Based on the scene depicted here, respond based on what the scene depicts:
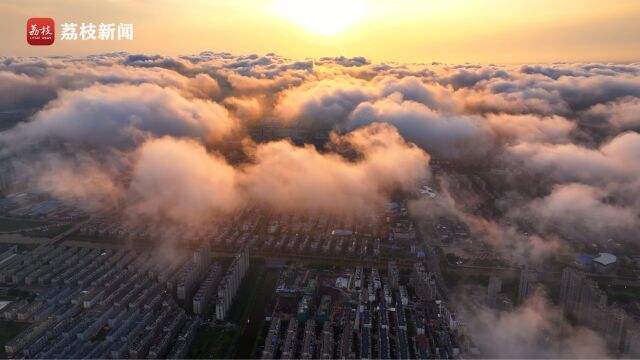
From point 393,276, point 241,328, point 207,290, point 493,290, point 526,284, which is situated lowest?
point 241,328

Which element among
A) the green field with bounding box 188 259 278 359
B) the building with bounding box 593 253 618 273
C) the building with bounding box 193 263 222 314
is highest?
the building with bounding box 593 253 618 273

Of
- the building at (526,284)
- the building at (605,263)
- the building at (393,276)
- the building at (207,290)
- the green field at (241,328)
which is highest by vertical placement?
the building at (605,263)

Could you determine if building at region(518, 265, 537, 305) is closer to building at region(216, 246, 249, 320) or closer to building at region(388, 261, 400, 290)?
building at region(388, 261, 400, 290)

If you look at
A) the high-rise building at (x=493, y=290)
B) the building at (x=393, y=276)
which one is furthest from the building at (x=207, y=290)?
the high-rise building at (x=493, y=290)

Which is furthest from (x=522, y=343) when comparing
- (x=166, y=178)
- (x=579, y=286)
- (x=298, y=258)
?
(x=166, y=178)

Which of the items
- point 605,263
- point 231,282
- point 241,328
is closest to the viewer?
point 241,328

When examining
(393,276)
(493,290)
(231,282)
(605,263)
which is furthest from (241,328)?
(605,263)

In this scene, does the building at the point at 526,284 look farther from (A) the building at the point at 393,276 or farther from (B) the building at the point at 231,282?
(B) the building at the point at 231,282

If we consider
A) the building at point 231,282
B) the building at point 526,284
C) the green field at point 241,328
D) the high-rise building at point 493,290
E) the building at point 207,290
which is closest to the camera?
the green field at point 241,328

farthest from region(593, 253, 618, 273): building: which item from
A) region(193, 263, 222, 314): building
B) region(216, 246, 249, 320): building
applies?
region(193, 263, 222, 314): building

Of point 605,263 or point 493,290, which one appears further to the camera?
point 605,263

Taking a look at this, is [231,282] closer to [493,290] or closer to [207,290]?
[207,290]

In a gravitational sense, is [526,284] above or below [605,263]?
below
